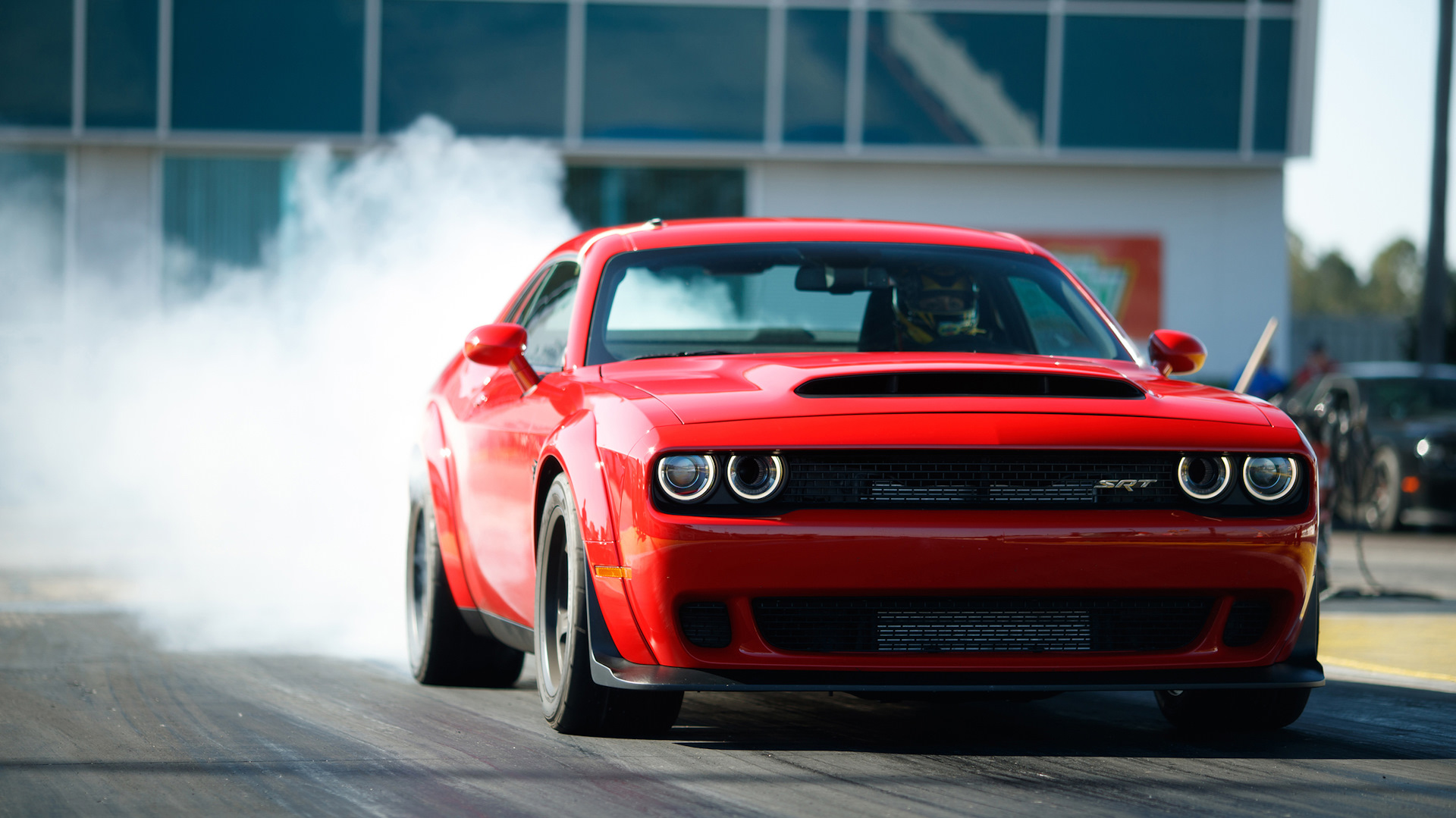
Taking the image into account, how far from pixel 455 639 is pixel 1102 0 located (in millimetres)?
18307

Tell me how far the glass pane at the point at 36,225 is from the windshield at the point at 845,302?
1850cm

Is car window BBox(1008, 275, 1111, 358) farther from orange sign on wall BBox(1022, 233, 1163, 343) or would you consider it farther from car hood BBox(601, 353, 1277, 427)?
orange sign on wall BBox(1022, 233, 1163, 343)

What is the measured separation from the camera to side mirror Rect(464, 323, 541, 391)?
586cm

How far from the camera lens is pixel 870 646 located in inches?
186

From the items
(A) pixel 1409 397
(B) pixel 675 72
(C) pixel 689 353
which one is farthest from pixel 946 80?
(C) pixel 689 353

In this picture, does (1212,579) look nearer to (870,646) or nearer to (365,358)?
(870,646)

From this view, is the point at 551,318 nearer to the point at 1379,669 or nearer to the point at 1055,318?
the point at 1055,318

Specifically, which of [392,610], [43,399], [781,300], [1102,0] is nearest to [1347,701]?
[781,300]

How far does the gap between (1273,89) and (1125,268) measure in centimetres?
276

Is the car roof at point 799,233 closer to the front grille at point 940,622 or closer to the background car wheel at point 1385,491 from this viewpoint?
the front grille at point 940,622

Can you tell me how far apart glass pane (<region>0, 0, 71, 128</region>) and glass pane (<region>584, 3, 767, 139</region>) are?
6105 millimetres

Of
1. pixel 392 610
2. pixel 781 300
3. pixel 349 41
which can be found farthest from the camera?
pixel 349 41

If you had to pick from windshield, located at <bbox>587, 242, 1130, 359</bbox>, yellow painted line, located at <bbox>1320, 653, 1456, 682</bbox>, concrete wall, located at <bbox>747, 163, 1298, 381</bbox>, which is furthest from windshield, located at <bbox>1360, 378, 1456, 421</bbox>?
windshield, located at <bbox>587, 242, 1130, 359</bbox>

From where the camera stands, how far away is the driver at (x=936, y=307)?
608 centimetres
